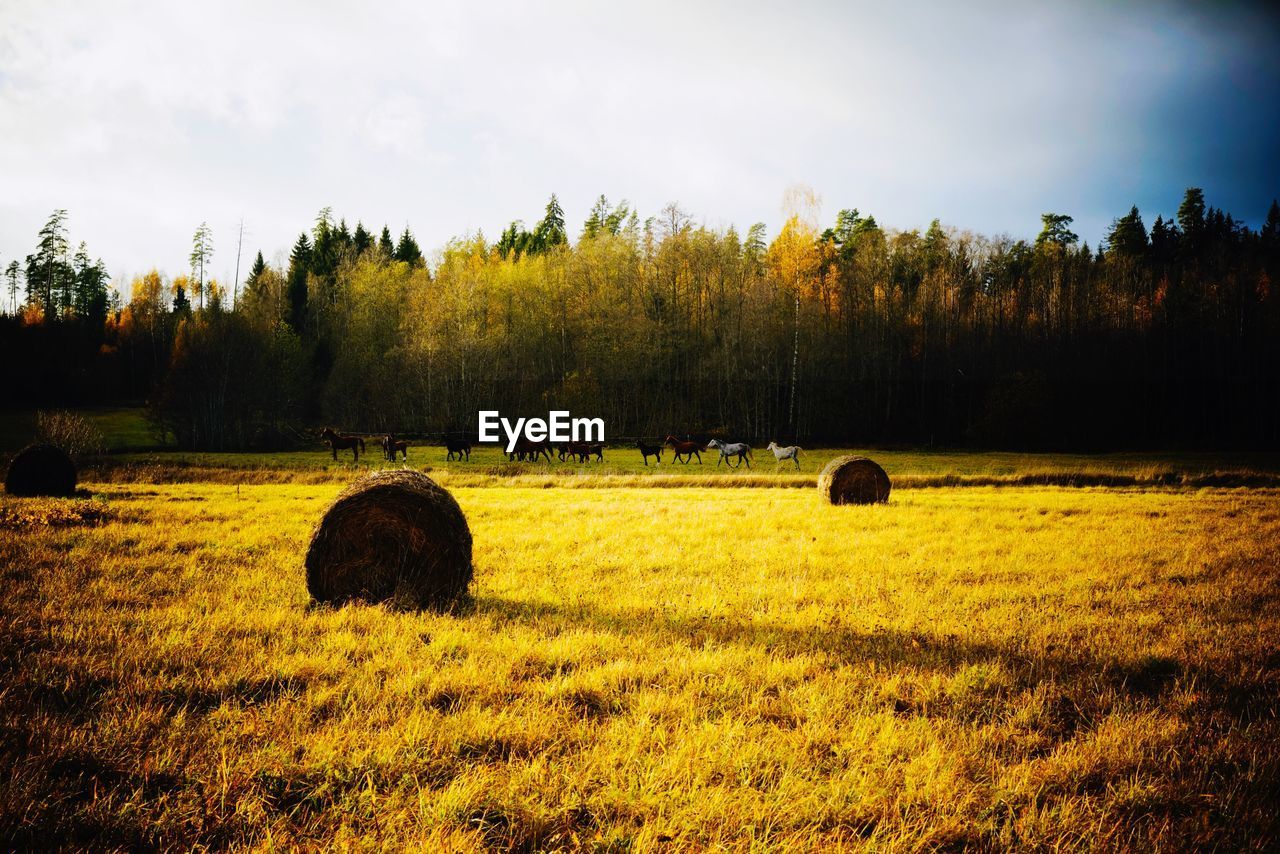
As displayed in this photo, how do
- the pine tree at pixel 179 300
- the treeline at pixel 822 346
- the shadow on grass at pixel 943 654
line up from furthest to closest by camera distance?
the pine tree at pixel 179 300
the treeline at pixel 822 346
the shadow on grass at pixel 943 654

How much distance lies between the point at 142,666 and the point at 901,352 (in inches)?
2071

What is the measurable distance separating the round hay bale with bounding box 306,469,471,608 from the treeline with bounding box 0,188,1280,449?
40.4 m

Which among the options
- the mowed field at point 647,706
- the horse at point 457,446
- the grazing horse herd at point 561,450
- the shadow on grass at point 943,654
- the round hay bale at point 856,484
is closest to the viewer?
the mowed field at point 647,706

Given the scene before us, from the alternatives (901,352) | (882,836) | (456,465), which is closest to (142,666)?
(882,836)

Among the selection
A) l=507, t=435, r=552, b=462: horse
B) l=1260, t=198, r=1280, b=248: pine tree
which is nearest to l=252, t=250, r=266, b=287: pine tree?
l=507, t=435, r=552, b=462: horse

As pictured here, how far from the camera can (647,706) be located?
4234mm

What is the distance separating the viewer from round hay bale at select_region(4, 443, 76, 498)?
17.1m

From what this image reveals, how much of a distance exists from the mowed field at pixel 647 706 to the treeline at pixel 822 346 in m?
39.9

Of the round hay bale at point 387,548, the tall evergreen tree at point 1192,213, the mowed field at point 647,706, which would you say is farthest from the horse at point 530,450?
the tall evergreen tree at point 1192,213

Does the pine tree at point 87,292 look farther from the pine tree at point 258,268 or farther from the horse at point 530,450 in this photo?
the horse at point 530,450

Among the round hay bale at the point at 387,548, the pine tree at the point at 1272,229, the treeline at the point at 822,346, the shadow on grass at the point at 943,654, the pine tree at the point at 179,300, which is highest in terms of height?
the pine tree at the point at 1272,229

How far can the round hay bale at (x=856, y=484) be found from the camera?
1731 centimetres

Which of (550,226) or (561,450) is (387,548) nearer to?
(561,450)

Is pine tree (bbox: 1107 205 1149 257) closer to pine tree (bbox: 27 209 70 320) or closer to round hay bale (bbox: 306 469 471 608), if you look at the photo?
round hay bale (bbox: 306 469 471 608)
